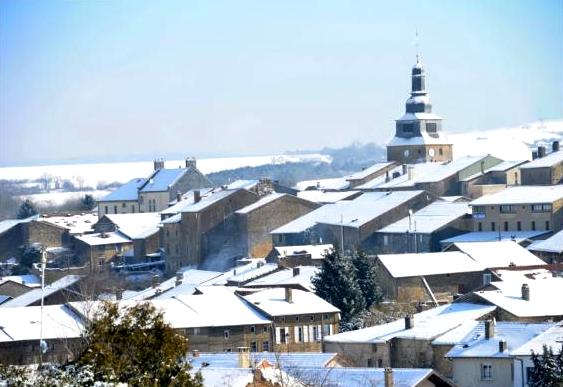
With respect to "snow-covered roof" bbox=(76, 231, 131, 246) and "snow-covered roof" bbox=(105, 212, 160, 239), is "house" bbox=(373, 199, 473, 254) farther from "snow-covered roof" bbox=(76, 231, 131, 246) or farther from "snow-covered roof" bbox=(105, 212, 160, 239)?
"snow-covered roof" bbox=(76, 231, 131, 246)

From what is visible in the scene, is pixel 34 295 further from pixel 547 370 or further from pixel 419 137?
pixel 419 137

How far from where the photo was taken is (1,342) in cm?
5175

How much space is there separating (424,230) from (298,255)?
5.83m

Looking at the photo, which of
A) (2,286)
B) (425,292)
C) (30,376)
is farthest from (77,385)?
(2,286)

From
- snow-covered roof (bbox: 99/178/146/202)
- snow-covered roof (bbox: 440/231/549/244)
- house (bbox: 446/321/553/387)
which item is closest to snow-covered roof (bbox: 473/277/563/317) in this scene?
house (bbox: 446/321/553/387)

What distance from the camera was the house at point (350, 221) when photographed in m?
79.0

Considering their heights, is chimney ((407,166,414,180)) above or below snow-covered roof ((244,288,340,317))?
above

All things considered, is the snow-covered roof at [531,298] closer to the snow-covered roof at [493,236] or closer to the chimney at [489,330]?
the chimney at [489,330]

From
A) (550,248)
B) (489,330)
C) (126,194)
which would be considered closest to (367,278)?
(550,248)

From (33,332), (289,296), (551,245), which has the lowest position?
(33,332)

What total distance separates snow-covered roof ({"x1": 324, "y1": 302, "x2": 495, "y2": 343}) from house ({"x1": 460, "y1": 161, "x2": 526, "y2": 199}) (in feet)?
124

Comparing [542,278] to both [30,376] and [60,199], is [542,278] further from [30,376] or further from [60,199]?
[60,199]

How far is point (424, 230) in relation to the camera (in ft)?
248

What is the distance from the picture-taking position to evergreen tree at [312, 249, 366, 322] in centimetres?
5947
